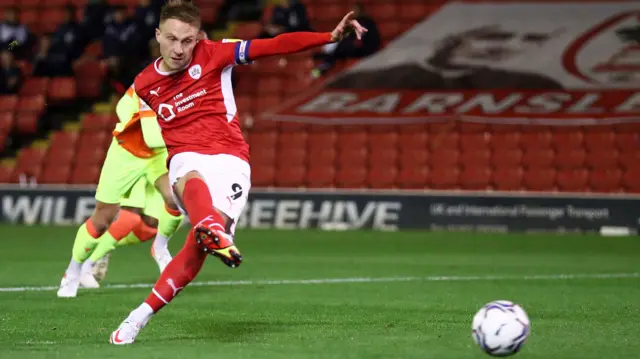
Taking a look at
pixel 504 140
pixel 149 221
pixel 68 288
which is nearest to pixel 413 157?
pixel 504 140

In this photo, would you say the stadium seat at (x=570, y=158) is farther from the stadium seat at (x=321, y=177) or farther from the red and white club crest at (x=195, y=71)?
the red and white club crest at (x=195, y=71)

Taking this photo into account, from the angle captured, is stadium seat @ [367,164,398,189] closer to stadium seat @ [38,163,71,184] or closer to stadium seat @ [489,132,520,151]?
stadium seat @ [489,132,520,151]

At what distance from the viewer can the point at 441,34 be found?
20.6 metres

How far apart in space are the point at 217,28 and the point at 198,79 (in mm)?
15936

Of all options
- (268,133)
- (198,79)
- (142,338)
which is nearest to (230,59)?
(198,79)

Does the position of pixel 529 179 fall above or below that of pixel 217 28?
below

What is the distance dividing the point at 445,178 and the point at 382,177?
1.06m

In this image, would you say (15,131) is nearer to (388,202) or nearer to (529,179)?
(388,202)

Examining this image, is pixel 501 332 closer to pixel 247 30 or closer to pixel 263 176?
pixel 263 176

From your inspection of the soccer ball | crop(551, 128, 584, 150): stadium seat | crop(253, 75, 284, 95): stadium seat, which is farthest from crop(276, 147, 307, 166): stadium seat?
the soccer ball

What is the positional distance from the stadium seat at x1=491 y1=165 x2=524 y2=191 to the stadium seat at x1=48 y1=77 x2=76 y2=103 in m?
7.86

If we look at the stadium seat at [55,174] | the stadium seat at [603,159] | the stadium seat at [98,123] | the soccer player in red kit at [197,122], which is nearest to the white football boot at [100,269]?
the soccer player in red kit at [197,122]

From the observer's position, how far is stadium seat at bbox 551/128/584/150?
1881 cm

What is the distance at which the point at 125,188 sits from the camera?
31.3 feet
